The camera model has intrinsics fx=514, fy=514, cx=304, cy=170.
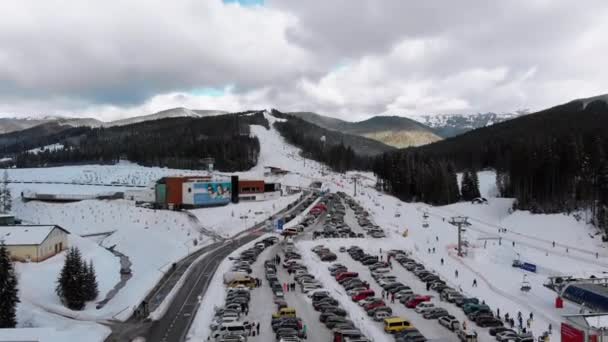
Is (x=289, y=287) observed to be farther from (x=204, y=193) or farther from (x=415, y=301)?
(x=204, y=193)

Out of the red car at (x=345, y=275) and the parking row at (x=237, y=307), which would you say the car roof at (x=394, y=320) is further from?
the red car at (x=345, y=275)

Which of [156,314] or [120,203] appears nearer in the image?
[156,314]

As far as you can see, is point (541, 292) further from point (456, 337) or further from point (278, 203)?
point (278, 203)

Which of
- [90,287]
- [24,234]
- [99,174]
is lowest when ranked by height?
[90,287]

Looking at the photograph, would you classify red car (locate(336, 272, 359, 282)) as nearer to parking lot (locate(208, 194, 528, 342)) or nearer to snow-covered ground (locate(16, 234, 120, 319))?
parking lot (locate(208, 194, 528, 342))

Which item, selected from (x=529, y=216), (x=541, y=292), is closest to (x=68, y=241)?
(x=541, y=292)

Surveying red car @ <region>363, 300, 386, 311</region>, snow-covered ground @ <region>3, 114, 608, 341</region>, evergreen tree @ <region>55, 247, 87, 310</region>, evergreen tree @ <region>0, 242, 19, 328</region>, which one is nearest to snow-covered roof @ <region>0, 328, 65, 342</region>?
snow-covered ground @ <region>3, 114, 608, 341</region>

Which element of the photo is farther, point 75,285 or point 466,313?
point 75,285

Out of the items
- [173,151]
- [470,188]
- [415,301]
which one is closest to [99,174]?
[173,151]
